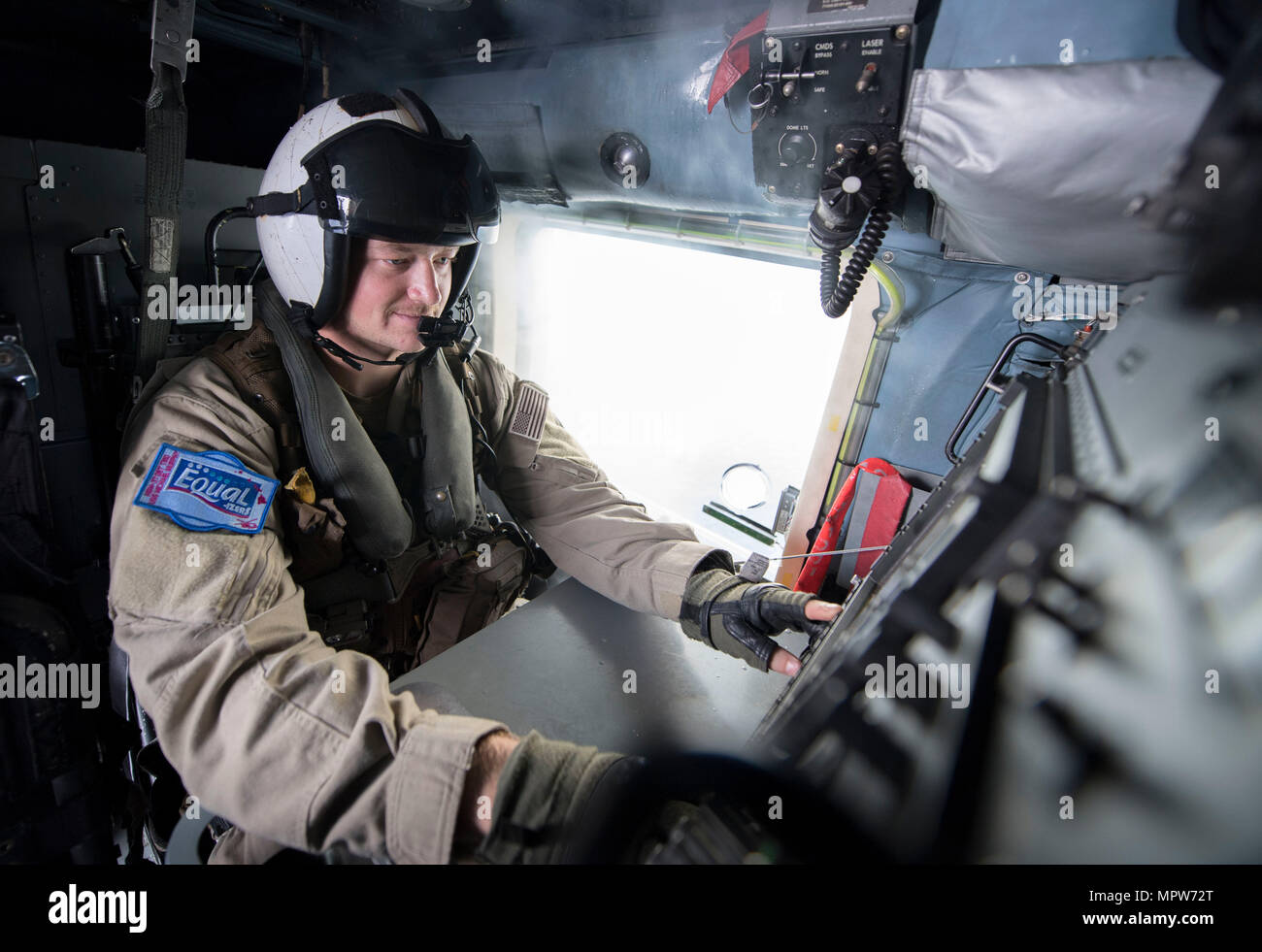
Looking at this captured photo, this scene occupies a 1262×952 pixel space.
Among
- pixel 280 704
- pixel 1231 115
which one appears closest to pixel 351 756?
pixel 280 704

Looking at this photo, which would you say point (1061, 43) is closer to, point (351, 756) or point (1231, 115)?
point (1231, 115)

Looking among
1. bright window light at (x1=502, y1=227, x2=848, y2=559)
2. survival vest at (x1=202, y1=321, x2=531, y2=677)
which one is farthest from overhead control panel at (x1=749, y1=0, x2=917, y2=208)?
bright window light at (x1=502, y1=227, x2=848, y2=559)

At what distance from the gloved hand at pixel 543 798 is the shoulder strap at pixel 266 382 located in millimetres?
977

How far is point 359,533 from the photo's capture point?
1.48 m

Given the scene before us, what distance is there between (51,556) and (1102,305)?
8.63 ft

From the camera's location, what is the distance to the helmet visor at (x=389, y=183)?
4.61 feet

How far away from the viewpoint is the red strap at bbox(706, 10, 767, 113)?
1.48 m

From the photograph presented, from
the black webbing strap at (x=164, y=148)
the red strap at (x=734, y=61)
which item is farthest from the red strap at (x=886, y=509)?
the black webbing strap at (x=164, y=148)

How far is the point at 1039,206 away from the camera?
2.77 feet

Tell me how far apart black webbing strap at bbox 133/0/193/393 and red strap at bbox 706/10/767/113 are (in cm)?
121

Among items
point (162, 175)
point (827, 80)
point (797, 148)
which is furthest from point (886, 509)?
point (162, 175)

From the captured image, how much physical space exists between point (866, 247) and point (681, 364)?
2.21m

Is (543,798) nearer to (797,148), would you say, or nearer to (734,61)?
(797,148)

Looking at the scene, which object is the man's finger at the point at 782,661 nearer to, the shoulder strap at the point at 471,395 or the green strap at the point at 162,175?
the shoulder strap at the point at 471,395
